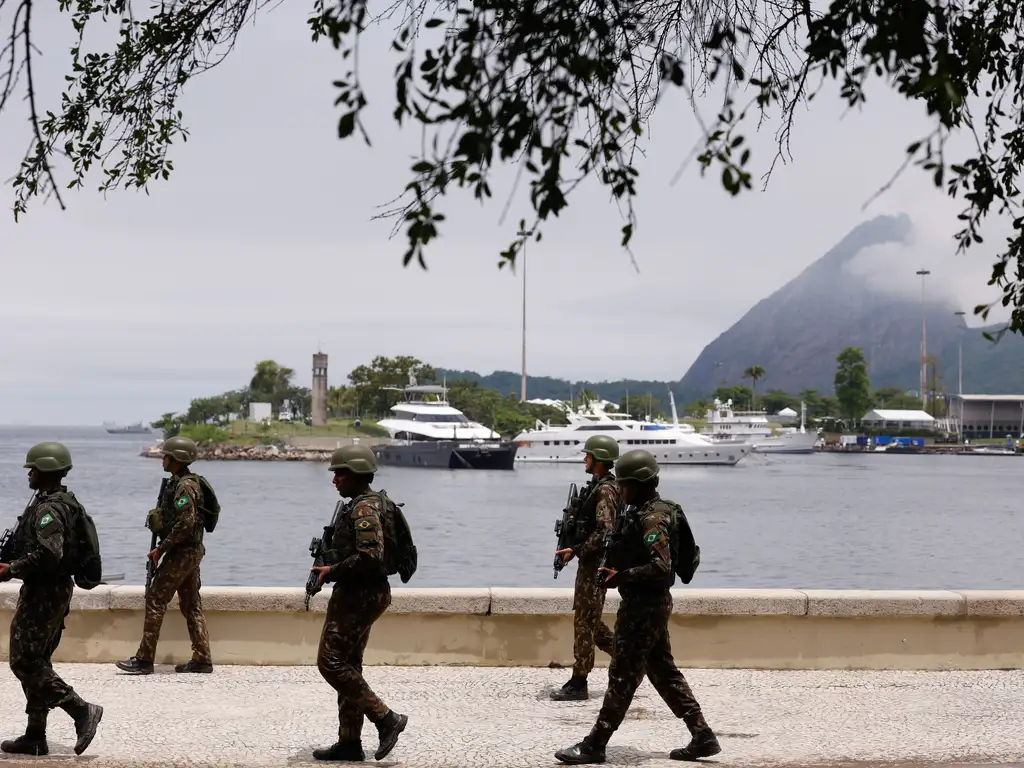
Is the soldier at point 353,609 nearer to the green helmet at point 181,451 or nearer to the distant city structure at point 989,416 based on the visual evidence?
the green helmet at point 181,451

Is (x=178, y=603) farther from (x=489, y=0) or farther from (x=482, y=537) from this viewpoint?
(x=482, y=537)

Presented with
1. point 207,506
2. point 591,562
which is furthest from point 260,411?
point 591,562

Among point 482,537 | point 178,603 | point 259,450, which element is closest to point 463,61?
point 178,603

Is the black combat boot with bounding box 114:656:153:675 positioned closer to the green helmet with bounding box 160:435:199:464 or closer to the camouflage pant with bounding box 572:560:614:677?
the green helmet with bounding box 160:435:199:464

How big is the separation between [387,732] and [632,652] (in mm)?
1407

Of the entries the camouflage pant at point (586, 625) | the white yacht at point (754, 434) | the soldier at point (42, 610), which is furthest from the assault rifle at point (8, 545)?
the white yacht at point (754, 434)

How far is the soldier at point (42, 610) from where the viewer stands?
22.0 ft

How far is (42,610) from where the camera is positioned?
22.3ft

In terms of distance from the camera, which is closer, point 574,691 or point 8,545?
point 8,545

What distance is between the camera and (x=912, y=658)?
31.7 ft

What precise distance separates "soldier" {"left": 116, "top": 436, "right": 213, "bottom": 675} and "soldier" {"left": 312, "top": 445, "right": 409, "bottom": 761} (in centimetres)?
268

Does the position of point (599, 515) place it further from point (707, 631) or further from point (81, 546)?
point (81, 546)

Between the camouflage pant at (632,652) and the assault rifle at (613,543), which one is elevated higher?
the assault rifle at (613,543)

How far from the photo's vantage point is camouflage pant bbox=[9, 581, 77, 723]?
6.75 m
